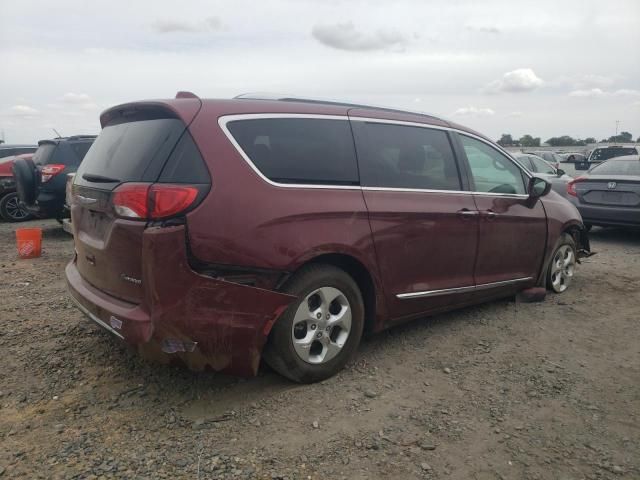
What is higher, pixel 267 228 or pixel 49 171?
pixel 267 228

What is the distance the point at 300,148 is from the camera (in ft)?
11.1

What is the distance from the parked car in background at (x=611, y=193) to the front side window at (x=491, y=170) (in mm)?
4325

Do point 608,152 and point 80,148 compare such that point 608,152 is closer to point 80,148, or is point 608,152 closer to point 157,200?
point 80,148

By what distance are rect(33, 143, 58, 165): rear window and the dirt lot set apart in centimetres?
480

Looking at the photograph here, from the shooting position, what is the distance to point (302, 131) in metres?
3.42

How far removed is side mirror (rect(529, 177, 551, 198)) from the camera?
5.02m

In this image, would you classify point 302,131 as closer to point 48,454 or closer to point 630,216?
point 48,454

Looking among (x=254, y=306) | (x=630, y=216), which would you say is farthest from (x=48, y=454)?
(x=630, y=216)

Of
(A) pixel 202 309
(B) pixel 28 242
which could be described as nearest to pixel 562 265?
(A) pixel 202 309

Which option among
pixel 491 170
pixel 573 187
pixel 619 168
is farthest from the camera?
pixel 573 187

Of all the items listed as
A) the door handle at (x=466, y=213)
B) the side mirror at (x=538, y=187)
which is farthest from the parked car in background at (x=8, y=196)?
the side mirror at (x=538, y=187)

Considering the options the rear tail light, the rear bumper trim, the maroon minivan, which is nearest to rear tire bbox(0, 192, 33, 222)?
the maroon minivan

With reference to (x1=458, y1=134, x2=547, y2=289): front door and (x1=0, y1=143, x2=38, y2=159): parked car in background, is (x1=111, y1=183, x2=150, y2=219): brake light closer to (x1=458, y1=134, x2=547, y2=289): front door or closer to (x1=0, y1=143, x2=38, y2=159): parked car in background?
(x1=458, y1=134, x2=547, y2=289): front door

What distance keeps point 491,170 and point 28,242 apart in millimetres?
5790
